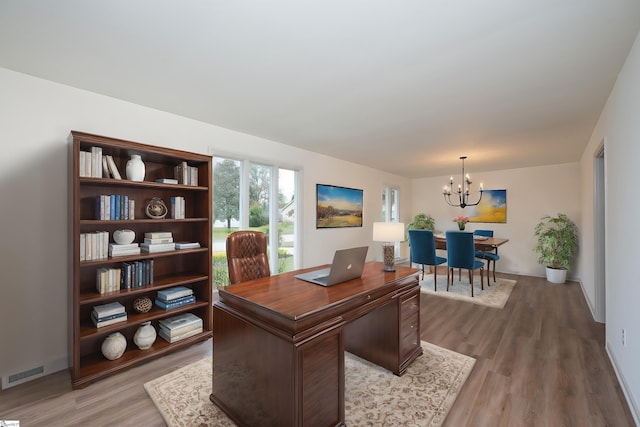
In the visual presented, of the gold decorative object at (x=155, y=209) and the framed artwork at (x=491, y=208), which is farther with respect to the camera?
the framed artwork at (x=491, y=208)

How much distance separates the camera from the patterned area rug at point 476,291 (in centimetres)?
387

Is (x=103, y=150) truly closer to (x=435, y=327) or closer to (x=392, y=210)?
(x=435, y=327)

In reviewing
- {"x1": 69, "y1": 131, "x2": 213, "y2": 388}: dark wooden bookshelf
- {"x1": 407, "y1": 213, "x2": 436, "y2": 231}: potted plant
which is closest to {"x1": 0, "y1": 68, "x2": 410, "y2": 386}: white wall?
{"x1": 69, "y1": 131, "x2": 213, "y2": 388}: dark wooden bookshelf

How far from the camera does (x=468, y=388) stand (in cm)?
195

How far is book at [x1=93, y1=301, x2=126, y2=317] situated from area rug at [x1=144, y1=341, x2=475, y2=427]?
63cm

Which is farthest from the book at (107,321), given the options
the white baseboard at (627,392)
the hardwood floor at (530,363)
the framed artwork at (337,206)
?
the white baseboard at (627,392)

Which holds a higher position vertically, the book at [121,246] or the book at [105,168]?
the book at [105,168]

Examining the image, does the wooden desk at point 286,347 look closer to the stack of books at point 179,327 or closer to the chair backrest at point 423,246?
the stack of books at point 179,327

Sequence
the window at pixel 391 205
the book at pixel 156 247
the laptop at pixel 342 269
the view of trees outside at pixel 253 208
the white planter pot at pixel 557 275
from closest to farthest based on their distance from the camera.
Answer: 1. the laptop at pixel 342 269
2. the book at pixel 156 247
3. the view of trees outside at pixel 253 208
4. the white planter pot at pixel 557 275
5. the window at pixel 391 205

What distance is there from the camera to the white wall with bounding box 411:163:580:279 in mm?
5145

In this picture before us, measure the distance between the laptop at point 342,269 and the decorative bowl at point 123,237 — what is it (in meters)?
1.47

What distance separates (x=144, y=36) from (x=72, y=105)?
3.84 ft

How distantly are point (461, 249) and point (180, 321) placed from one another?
3.89m

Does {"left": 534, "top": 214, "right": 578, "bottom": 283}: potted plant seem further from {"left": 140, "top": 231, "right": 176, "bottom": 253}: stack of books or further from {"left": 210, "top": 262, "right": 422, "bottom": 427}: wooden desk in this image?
{"left": 140, "top": 231, "right": 176, "bottom": 253}: stack of books
